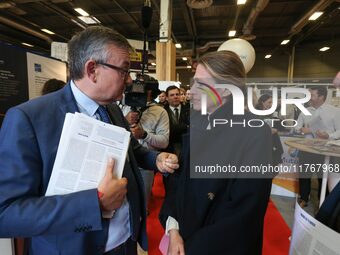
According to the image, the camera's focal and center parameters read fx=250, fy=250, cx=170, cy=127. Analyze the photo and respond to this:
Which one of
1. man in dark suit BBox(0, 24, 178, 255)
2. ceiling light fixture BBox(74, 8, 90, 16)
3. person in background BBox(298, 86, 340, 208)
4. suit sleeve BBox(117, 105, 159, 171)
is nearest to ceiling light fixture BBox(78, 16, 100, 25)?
ceiling light fixture BBox(74, 8, 90, 16)

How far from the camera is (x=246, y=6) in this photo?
6402 mm

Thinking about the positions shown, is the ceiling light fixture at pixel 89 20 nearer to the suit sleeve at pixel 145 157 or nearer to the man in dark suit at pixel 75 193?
the suit sleeve at pixel 145 157

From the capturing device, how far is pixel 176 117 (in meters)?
3.23

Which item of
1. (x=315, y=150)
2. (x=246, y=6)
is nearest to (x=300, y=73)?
(x=246, y=6)

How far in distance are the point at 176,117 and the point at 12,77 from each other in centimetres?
188

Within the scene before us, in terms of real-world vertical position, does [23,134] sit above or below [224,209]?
above

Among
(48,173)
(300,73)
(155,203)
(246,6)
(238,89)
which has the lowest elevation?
(155,203)

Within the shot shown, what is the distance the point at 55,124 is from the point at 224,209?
0.66 m

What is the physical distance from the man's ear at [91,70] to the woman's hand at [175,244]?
724mm

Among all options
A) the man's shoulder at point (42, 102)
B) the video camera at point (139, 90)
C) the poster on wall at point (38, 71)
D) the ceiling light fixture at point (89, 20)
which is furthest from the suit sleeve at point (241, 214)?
the ceiling light fixture at point (89, 20)

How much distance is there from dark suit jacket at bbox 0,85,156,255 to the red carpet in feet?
5.00

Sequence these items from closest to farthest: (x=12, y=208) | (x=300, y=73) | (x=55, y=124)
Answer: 1. (x=12, y=208)
2. (x=55, y=124)
3. (x=300, y=73)

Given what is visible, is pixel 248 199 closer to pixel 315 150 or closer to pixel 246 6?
pixel 315 150

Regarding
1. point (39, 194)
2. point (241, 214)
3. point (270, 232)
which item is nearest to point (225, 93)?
point (241, 214)
